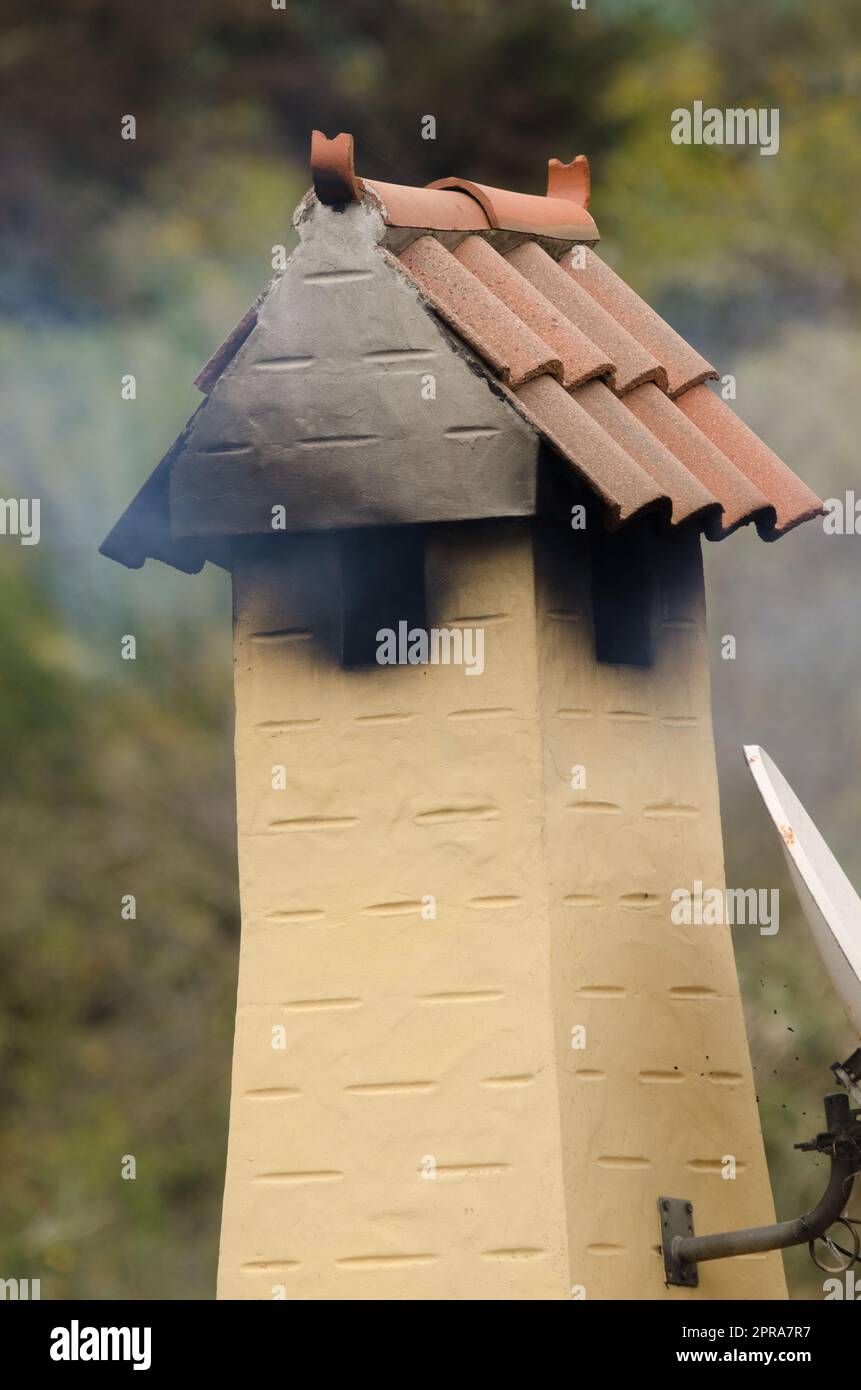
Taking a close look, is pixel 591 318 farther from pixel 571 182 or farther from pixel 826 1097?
pixel 826 1097

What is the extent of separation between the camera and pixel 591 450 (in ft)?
21.4

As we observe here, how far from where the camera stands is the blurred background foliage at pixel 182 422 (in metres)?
15.3

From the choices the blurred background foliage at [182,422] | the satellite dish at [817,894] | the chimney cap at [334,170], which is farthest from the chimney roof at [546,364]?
the blurred background foliage at [182,422]

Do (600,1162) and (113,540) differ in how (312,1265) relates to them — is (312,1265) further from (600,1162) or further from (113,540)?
(113,540)

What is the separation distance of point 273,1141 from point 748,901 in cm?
999

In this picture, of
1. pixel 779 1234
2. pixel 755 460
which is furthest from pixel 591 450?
pixel 779 1234

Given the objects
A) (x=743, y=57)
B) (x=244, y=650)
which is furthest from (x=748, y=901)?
(x=244, y=650)

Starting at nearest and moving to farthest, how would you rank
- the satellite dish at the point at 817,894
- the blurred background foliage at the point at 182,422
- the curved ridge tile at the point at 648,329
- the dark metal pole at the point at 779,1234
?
the satellite dish at the point at 817,894 < the dark metal pole at the point at 779,1234 < the curved ridge tile at the point at 648,329 < the blurred background foliage at the point at 182,422

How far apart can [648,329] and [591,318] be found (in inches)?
15.0

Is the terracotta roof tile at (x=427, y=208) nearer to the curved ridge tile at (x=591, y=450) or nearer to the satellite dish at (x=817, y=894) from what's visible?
the curved ridge tile at (x=591, y=450)

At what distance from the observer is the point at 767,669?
15352 millimetres

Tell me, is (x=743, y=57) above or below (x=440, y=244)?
above

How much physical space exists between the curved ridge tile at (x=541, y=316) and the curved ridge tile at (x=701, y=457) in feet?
0.94

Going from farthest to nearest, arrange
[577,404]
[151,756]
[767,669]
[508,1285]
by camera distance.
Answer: [151,756] < [767,669] < [577,404] < [508,1285]
